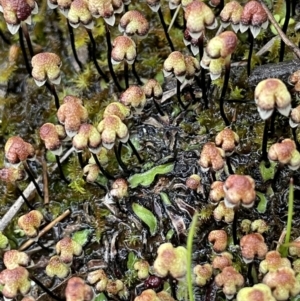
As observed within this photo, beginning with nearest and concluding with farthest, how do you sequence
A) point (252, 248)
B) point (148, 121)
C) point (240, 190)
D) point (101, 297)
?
point (240, 190)
point (252, 248)
point (101, 297)
point (148, 121)

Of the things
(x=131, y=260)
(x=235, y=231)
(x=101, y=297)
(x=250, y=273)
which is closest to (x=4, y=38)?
(x=131, y=260)

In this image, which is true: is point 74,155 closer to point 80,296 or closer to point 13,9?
point 13,9

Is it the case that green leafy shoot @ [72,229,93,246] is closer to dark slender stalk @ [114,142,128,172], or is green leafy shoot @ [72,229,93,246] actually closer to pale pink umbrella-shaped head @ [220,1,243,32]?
dark slender stalk @ [114,142,128,172]

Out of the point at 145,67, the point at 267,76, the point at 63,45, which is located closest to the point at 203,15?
the point at 267,76

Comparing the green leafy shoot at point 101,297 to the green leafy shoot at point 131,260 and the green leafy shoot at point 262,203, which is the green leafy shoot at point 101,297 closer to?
the green leafy shoot at point 131,260

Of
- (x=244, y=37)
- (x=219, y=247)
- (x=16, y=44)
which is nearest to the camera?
(x=219, y=247)

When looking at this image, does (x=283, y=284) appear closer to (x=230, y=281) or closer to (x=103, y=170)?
(x=230, y=281)

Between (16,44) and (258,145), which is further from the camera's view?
(16,44)
